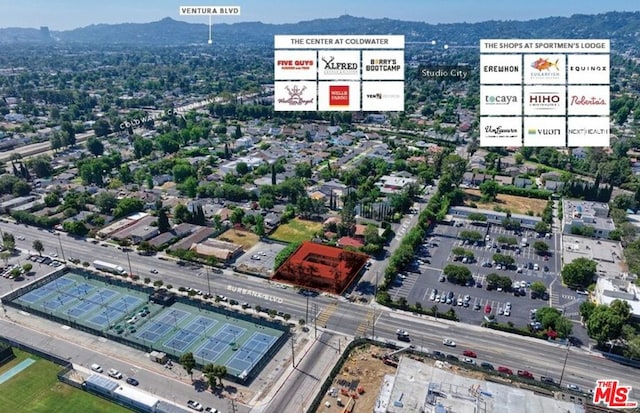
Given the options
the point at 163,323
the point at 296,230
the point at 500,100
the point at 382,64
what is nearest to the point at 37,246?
the point at 163,323

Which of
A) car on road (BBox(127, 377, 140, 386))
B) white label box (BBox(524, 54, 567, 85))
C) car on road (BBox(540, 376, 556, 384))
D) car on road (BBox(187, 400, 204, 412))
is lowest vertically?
car on road (BBox(187, 400, 204, 412))

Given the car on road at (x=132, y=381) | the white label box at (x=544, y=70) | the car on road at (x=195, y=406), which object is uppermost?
the white label box at (x=544, y=70)

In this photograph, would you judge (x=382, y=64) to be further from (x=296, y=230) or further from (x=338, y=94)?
(x=296, y=230)

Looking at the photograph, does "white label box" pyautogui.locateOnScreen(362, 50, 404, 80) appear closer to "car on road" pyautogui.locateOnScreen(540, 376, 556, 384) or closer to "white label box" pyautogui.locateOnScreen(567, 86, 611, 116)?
"white label box" pyautogui.locateOnScreen(567, 86, 611, 116)

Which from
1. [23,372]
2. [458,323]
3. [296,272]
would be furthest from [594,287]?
[23,372]

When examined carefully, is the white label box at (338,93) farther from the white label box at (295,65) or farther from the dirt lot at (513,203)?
the dirt lot at (513,203)

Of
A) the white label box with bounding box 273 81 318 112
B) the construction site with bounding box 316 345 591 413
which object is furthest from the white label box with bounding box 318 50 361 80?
the construction site with bounding box 316 345 591 413

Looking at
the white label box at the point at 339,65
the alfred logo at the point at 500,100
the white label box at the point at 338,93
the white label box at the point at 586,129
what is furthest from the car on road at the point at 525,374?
the white label box at the point at 339,65
